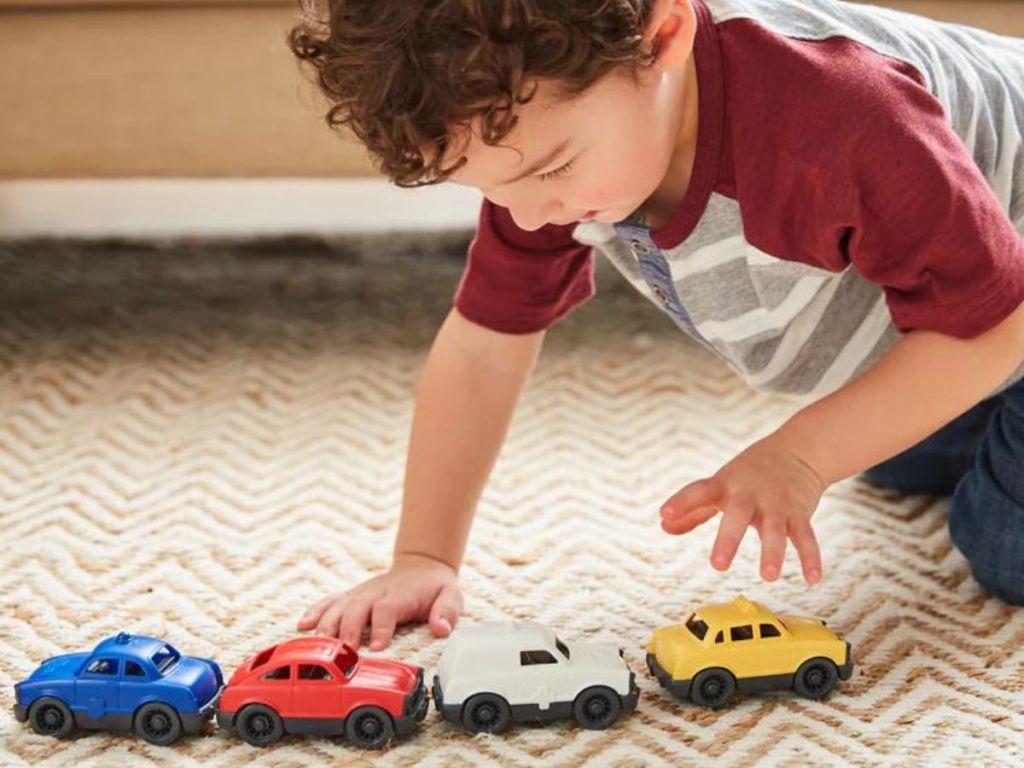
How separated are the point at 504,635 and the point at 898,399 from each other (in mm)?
235

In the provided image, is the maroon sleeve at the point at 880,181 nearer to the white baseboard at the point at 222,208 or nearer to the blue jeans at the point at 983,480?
the blue jeans at the point at 983,480

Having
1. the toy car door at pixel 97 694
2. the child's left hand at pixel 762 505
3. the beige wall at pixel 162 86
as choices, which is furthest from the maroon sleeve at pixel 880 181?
the beige wall at pixel 162 86

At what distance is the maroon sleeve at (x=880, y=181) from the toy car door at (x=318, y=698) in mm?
331

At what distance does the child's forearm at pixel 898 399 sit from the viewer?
790 millimetres

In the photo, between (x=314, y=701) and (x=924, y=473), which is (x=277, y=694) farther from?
(x=924, y=473)

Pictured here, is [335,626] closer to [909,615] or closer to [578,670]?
[578,670]

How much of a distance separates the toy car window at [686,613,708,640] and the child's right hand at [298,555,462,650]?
0.52 ft

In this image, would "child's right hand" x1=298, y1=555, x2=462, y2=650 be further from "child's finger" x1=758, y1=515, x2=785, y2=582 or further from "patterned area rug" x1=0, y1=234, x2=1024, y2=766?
"child's finger" x1=758, y1=515, x2=785, y2=582

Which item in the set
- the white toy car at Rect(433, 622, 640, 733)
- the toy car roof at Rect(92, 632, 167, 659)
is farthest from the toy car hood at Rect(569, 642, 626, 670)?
the toy car roof at Rect(92, 632, 167, 659)

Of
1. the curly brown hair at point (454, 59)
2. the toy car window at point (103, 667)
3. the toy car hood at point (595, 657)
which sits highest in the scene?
the curly brown hair at point (454, 59)

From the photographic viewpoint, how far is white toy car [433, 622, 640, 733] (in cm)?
78

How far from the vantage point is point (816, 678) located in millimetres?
812

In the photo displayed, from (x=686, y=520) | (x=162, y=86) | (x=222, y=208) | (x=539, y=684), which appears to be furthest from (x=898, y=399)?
(x=222, y=208)

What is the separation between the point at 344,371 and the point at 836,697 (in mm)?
681
